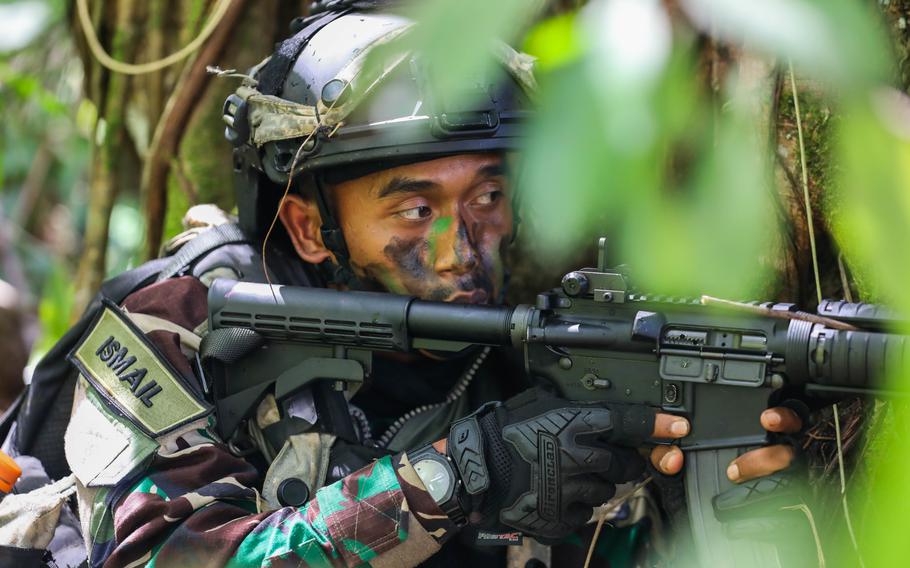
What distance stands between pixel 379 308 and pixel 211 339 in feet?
1.34

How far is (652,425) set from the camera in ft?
7.22

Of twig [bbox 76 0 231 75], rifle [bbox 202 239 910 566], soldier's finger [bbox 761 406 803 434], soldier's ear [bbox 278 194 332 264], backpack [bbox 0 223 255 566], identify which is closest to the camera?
rifle [bbox 202 239 910 566]

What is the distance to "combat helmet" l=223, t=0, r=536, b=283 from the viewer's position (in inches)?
98.1

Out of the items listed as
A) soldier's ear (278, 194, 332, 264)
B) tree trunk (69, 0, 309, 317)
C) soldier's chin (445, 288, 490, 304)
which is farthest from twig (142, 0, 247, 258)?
soldier's chin (445, 288, 490, 304)

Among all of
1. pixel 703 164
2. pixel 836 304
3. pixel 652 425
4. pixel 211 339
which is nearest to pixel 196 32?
pixel 211 339

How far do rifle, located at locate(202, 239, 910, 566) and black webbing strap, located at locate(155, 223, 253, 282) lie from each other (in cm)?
27

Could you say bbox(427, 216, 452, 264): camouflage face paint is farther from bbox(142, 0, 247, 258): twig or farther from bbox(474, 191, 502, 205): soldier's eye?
bbox(142, 0, 247, 258): twig

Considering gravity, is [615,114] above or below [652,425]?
above

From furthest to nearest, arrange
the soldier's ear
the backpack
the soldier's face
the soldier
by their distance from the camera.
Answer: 1. the soldier's ear
2. the backpack
3. the soldier's face
4. the soldier

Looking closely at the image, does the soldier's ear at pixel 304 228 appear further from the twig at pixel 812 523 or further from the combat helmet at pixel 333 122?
the twig at pixel 812 523

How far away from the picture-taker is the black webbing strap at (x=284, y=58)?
278cm

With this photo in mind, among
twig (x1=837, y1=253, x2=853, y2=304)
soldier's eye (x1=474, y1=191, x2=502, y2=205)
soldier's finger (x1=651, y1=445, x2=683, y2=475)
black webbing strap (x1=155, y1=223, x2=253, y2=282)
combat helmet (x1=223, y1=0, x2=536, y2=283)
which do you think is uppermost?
combat helmet (x1=223, y1=0, x2=536, y2=283)

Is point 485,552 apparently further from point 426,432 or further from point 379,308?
point 379,308

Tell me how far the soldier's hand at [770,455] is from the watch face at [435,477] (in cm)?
55
